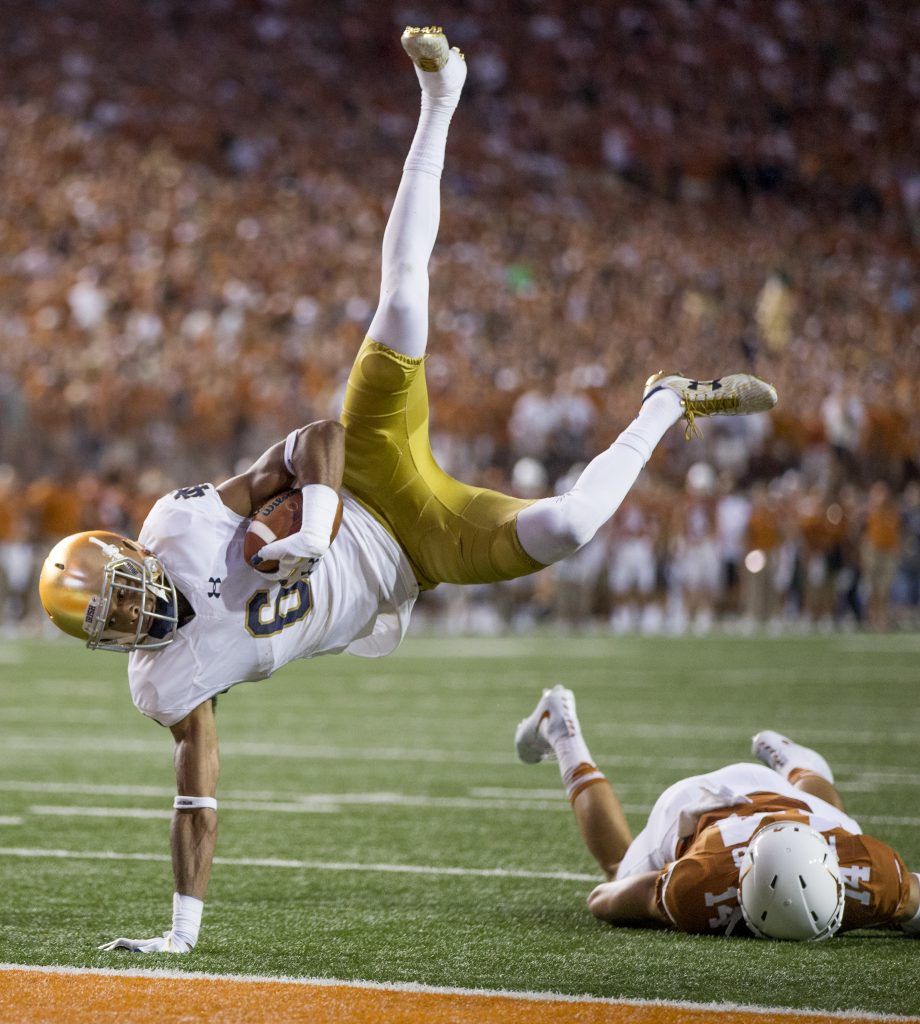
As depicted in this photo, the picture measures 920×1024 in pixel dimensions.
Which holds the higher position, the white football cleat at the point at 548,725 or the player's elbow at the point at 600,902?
the white football cleat at the point at 548,725

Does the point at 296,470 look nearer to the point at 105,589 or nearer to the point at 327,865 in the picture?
the point at 105,589

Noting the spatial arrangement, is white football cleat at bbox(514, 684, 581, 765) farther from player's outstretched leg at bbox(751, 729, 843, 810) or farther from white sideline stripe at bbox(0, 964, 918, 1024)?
white sideline stripe at bbox(0, 964, 918, 1024)

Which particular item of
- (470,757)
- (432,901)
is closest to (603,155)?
(470,757)

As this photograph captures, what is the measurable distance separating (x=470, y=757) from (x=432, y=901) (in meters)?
2.88

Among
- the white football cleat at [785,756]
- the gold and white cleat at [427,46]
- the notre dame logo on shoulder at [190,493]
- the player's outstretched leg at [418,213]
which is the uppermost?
the gold and white cleat at [427,46]

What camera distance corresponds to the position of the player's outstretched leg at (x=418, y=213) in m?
4.05

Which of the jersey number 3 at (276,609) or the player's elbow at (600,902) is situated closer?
the jersey number 3 at (276,609)

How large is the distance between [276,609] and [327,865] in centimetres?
130

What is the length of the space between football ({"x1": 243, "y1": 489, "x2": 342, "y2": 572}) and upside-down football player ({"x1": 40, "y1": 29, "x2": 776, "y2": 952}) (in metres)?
0.04

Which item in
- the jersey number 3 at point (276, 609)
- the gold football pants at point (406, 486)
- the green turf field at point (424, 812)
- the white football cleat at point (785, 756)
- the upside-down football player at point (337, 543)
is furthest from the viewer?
the white football cleat at point (785, 756)

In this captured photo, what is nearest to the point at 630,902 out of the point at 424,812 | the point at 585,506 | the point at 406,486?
the point at 585,506

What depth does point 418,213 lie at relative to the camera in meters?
4.20

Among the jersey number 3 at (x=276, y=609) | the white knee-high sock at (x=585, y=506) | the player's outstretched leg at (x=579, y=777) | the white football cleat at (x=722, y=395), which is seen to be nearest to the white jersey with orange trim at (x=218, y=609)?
the jersey number 3 at (x=276, y=609)

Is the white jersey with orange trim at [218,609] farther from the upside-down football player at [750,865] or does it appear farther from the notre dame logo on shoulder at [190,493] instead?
the upside-down football player at [750,865]
